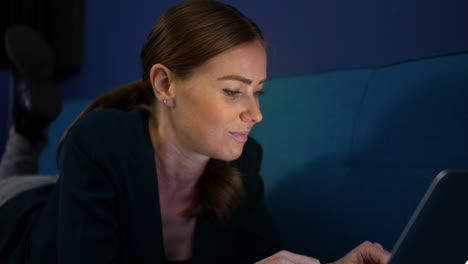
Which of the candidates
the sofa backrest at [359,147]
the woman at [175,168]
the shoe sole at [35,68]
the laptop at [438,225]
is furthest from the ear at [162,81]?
the shoe sole at [35,68]

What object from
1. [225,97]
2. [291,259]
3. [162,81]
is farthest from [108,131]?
[291,259]

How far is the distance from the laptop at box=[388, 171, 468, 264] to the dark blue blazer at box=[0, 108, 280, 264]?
587 mm

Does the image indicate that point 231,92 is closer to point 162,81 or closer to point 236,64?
point 236,64

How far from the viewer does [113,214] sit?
954 millimetres

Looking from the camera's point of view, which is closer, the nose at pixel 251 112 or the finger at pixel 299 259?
the finger at pixel 299 259

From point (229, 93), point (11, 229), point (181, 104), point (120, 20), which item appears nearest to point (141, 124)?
point (181, 104)

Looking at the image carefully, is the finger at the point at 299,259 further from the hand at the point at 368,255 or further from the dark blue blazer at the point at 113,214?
the dark blue blazer at the point at 113,214

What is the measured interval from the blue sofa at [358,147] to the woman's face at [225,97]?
291mm

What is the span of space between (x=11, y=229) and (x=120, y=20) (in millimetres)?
1652

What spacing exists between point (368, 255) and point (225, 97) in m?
0.38

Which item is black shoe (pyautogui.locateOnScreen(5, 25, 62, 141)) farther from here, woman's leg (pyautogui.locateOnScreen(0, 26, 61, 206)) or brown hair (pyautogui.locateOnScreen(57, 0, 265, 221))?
brown hair (pyautogui.locateOnScreen(57, 0, 265, 221))

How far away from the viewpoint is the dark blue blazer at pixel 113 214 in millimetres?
889

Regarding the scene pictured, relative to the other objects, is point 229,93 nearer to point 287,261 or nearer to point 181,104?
point 181,104

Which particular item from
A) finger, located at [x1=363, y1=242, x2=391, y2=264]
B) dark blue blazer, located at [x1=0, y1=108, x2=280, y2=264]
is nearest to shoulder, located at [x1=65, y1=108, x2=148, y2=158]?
dark blue blazer, located at [x1=0, y1=108, x2=280, y2=264]
